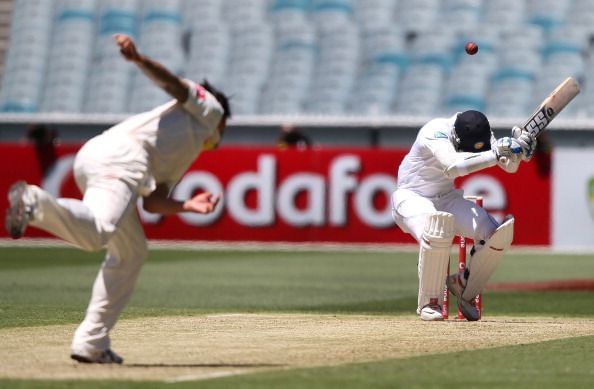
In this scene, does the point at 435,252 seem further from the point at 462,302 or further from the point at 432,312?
the point at 462,302

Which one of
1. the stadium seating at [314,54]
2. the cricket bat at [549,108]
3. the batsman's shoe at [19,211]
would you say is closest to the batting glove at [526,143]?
the cricket bat at [549,108]

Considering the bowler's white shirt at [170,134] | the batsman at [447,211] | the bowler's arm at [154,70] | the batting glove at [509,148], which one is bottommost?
the batsman at [447,211]

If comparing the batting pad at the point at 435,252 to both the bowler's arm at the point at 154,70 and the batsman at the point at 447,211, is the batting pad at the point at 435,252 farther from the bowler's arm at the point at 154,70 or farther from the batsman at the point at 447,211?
the bowler's arm at the point at 154,70

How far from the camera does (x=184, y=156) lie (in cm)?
755

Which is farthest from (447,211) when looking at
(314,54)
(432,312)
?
(314,54)

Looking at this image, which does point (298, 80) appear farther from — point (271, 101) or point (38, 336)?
point (38, 336)

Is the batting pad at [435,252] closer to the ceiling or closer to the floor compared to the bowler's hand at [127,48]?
closer to the floor

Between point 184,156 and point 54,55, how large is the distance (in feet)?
68.1

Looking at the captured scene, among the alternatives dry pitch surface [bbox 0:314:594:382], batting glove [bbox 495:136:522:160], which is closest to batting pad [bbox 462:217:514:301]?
dry pitch surface [bbox 0:314:594:382]

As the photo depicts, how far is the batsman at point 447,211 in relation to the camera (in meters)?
10.4

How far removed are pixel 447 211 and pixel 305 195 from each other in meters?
10.6

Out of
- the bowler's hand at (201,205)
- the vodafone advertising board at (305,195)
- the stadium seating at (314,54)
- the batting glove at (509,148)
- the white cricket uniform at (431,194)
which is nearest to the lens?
the bowler's hand at (201,205)

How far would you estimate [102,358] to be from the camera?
7.43m

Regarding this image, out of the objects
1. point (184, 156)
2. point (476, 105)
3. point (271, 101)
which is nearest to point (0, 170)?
point (271, 101)
